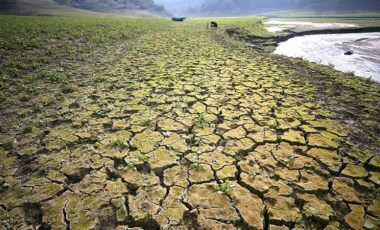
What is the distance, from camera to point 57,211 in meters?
2.89

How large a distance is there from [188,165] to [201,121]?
1441 millimetres

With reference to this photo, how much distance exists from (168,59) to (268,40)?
40.6 ft

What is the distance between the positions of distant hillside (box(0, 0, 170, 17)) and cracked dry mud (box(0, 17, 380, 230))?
65.9 metres

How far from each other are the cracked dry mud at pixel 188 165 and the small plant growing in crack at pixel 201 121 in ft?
0.13

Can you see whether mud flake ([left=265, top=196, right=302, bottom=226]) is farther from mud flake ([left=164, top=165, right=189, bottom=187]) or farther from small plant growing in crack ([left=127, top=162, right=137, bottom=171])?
small plant growing in crack ([left=127, top=162, right=137, bottom=171])

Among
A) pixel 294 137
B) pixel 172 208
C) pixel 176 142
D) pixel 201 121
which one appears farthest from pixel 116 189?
pixel 294 137

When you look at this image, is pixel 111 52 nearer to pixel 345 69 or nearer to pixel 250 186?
pixel 250 186

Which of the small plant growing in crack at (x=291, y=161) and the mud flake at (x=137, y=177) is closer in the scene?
the mud flake at (x=137, y=177)

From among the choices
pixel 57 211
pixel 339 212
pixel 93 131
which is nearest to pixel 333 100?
pixel 339 212

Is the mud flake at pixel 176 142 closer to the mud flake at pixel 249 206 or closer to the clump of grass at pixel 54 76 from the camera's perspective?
the mud flake at pixel 249 206

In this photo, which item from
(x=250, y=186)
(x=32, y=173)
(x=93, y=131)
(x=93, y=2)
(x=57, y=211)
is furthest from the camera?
(x=93, y=2)

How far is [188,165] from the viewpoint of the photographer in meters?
3.69

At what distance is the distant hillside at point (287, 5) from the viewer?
347ft

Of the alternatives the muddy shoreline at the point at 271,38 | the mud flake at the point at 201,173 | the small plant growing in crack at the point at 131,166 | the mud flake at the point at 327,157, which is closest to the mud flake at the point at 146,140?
the small plant growing in crack at the point at 131,166
